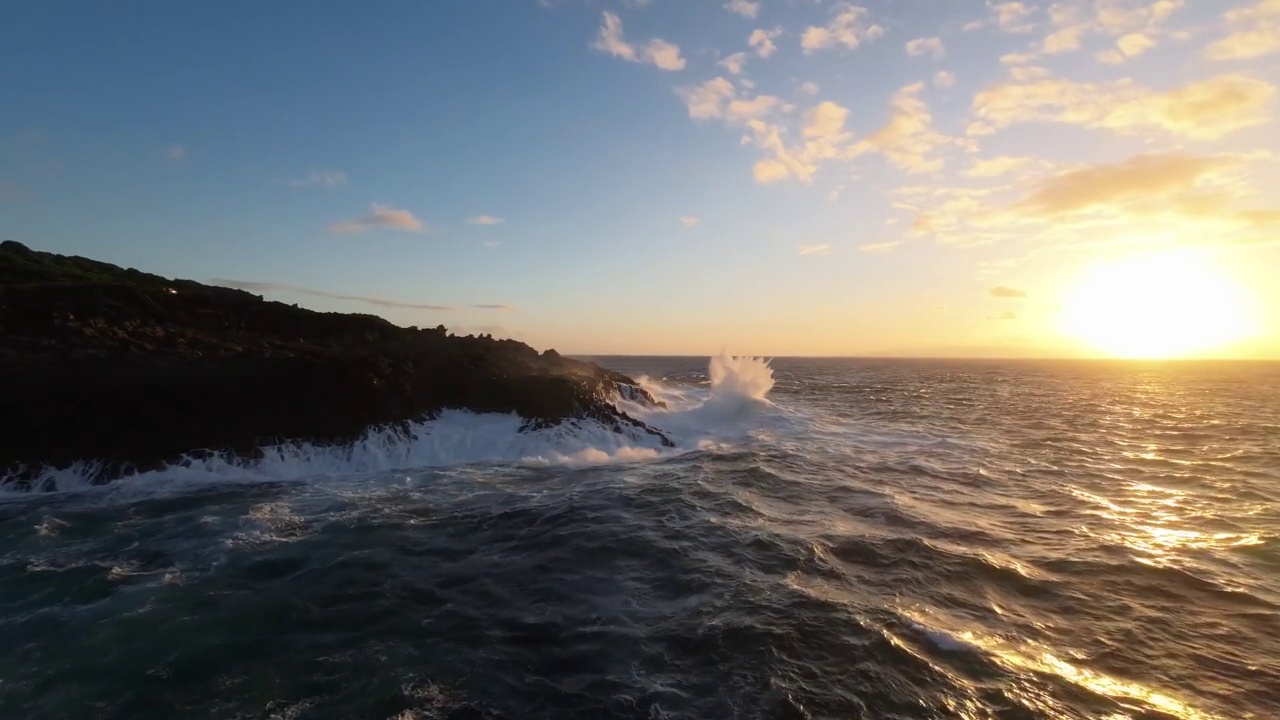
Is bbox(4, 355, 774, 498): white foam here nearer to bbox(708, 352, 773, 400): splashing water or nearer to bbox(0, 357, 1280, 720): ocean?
bbox(0, 357, 1280, 720): ocean

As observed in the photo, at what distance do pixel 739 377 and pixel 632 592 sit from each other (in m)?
30.0

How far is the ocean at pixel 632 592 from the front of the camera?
7645 millimetres

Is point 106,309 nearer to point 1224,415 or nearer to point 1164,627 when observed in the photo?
point 1164,627

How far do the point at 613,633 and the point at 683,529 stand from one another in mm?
5370

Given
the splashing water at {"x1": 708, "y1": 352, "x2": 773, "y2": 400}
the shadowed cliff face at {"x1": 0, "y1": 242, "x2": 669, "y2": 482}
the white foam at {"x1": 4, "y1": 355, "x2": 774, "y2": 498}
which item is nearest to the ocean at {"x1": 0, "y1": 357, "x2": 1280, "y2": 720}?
the white foam at {"x1": 4, "y1": 355, "x2": 774, "y2": 498}

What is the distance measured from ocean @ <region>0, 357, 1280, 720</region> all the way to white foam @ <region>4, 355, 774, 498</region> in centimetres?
15

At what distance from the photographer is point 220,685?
7660mm

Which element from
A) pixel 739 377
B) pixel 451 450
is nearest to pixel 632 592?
pixel 451 450

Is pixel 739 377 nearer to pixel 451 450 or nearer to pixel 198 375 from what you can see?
pixel 451 450

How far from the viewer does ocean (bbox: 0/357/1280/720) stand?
7645 millimetres

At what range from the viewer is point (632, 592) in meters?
Answer: 10.7

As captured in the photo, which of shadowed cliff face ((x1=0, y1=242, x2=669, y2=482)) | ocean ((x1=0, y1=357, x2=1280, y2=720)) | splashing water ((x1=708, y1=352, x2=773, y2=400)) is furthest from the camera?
splashing water ((x1=708, y1=352, x2=773, y2=400))

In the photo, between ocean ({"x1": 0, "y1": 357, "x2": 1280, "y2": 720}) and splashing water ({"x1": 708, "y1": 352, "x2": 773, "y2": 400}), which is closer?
ocean ({"x1": 0, "y1": 357, "x2": 1280, "y2": 720})

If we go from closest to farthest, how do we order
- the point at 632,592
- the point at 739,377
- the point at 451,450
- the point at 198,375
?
the point at 632,592 < the point at 198,375 < the point at 451,450 < the point at 739,377
